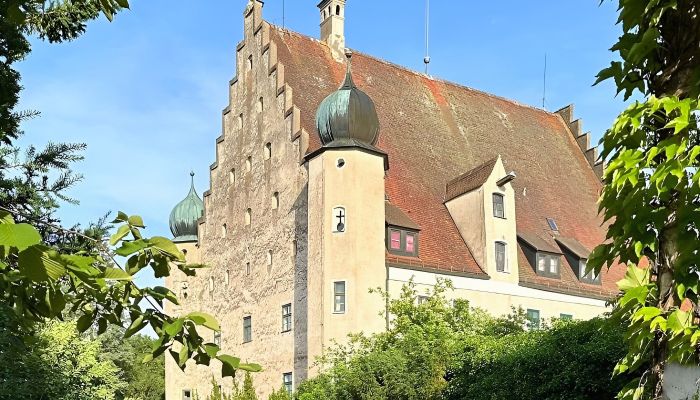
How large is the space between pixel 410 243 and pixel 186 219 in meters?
12.3

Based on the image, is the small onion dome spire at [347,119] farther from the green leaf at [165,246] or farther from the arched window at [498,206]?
the green leaf at [165,246]

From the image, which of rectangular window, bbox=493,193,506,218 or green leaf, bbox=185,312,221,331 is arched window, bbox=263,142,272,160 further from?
green leaf, bbox=185,312,221,331

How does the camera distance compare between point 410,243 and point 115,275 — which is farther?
point 410,243

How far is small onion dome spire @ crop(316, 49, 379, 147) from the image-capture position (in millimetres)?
30312

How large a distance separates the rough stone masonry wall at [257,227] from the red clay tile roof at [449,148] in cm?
100

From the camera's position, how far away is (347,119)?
1195 inches

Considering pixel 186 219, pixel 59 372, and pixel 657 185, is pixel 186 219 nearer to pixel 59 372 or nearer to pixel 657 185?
pixel 59 372

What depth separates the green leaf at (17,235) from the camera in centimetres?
335

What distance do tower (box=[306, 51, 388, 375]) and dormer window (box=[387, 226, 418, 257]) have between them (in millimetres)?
952

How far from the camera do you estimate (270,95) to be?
113ft

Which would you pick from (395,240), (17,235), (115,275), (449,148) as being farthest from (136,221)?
(449,148)

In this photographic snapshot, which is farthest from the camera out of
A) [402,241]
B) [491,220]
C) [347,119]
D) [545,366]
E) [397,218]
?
[491,220]

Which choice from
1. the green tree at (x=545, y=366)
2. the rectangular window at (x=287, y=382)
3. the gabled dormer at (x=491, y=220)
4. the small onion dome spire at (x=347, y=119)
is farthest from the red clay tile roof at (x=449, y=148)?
the green tree at (x=545, y=366)

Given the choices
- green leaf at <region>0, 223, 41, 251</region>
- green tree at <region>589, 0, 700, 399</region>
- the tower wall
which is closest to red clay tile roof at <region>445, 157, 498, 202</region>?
the tower wall
